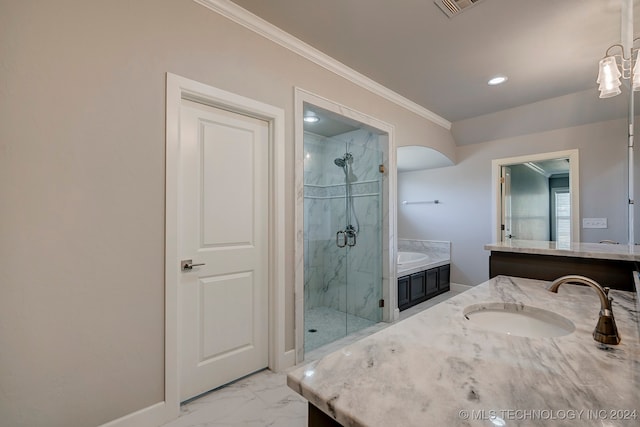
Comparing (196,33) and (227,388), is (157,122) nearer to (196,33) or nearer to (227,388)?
(196,33)

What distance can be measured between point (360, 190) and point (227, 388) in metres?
2.38

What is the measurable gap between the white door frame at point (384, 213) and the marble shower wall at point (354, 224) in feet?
0.31

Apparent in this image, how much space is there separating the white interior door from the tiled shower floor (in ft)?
2.04

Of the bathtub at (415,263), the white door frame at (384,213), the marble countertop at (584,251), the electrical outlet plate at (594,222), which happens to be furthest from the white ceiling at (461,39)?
the bathtub at (415,263)

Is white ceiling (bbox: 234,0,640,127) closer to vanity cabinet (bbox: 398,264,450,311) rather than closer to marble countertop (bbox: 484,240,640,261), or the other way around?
marble countertop (bbox: 484,240,640,261)

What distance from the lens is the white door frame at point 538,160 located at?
11.7ft

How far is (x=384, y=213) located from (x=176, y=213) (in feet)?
7.37

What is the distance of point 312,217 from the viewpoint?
10.2ft

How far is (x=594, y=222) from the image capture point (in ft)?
11.3

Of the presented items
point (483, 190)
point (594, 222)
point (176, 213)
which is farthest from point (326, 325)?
point (594, 222)

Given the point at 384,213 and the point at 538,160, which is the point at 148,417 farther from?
the point at 538,160

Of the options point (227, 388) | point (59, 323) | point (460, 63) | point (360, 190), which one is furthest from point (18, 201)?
point (460, 63)

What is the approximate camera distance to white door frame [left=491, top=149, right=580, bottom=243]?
3562mm

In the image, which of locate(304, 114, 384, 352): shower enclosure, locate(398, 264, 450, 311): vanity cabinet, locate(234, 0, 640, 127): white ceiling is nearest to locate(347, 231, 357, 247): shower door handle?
locate(304, 114, 384, 352): shower enclosure
